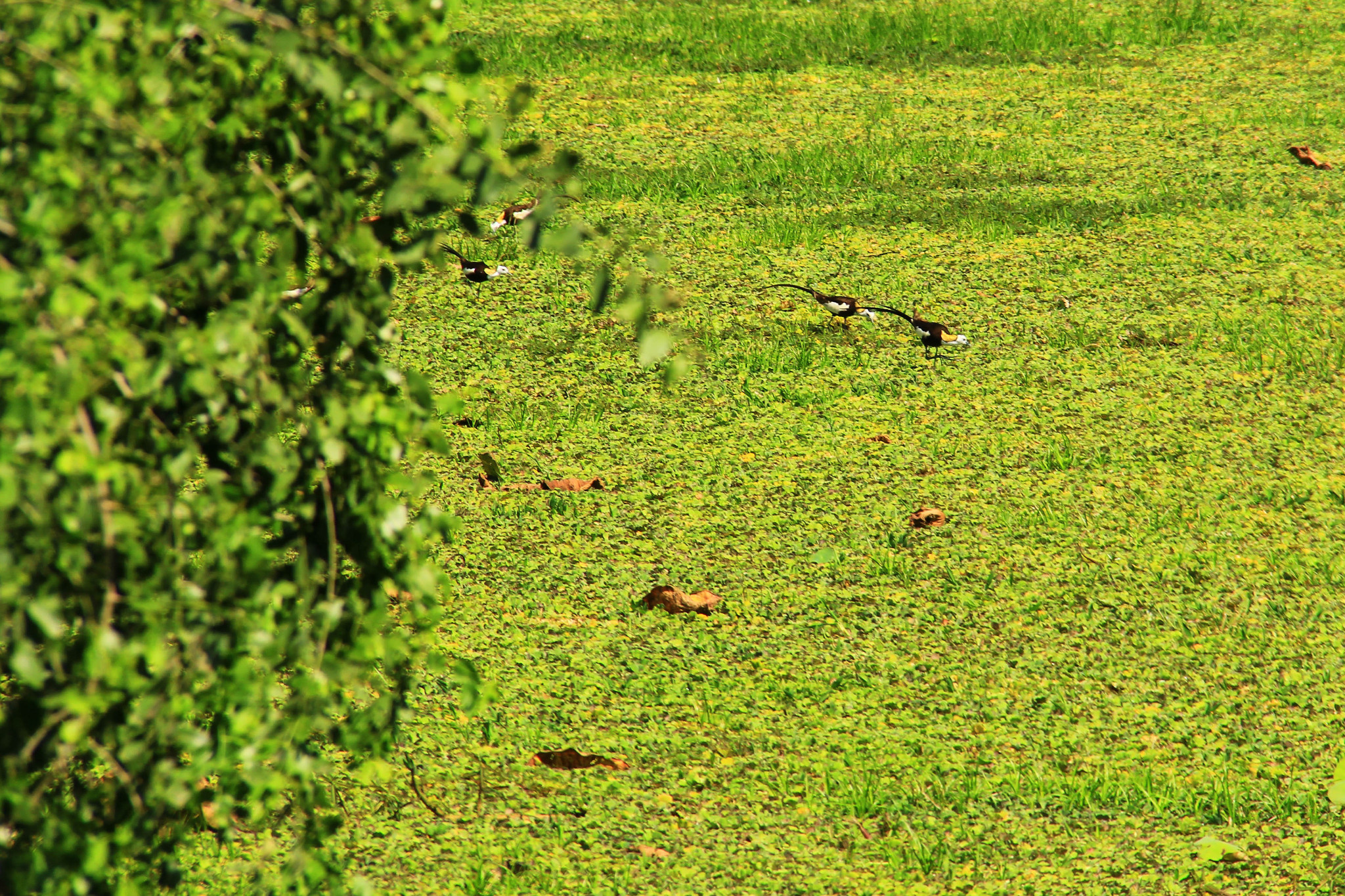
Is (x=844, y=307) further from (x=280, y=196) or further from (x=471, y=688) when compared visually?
(x=280, y=196)

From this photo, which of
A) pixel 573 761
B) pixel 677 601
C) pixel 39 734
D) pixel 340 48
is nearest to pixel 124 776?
pixel 39 734

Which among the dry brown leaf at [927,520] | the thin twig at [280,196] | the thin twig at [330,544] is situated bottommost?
the dry brown leaf at [927,520]

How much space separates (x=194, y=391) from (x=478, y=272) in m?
3.41

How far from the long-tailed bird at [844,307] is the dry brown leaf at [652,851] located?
244cm

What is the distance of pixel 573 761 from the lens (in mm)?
2727

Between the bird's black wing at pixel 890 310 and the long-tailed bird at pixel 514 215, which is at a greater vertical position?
the long-tailed bird at pixel 514 215

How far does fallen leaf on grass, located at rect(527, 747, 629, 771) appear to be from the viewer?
2.72 meters

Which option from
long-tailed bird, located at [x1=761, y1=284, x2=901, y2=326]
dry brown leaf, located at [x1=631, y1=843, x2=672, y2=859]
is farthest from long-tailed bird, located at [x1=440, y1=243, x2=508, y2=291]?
dry brown leaf, located at [x1=631, y1=843, x2=672, y2=859]

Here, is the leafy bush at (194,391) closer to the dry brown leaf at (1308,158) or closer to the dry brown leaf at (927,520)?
the dry brown leaf at (927,520)

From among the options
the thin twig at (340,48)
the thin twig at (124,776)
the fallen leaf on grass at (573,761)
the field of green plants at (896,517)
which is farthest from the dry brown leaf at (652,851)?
the thin twig at (340,48)

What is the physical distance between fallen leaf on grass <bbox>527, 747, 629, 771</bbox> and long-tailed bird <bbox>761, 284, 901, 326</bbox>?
2239 mm

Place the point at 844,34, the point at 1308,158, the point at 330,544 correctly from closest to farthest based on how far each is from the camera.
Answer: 1. the point at 330,544
2. the point at 1308,158
3. the point at 844,34

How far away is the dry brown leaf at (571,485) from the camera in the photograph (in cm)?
372

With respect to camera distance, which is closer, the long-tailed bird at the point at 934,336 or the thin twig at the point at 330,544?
the thin twig at the point at 330,544
